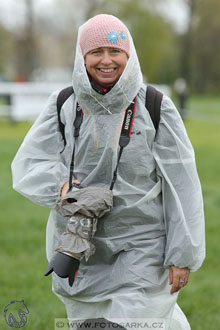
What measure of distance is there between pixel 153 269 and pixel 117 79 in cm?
105

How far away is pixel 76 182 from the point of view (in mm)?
3121

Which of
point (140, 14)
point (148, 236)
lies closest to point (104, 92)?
point (148, 236)

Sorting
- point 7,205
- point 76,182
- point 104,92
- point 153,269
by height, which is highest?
point 104,92

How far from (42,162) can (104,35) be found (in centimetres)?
80

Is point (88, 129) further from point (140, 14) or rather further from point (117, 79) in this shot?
point (140, 14)

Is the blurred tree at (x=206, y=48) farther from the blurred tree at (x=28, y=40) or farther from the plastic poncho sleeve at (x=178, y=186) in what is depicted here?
the plastic poncho sleeve at (x=178, y=186)

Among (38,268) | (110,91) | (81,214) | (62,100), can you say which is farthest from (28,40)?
(81,214)

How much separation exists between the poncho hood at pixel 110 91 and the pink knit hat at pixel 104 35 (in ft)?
0.18

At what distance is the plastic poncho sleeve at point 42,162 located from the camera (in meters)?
3.22

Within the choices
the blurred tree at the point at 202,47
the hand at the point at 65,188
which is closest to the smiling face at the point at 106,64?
the hand at the point at 65,188

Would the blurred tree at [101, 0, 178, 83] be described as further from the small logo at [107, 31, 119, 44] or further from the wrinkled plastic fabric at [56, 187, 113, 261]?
the wrinkled plastic fabric at [56, 187, 113, 261]

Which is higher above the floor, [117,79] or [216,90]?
[117,79]

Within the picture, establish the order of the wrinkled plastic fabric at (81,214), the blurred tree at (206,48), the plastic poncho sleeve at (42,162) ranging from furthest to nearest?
the blurred tree at (206,48) < the plastic poncho sleeve at (42,162) < the wrinkled plastic fabric at (81,214)

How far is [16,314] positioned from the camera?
188 inches
